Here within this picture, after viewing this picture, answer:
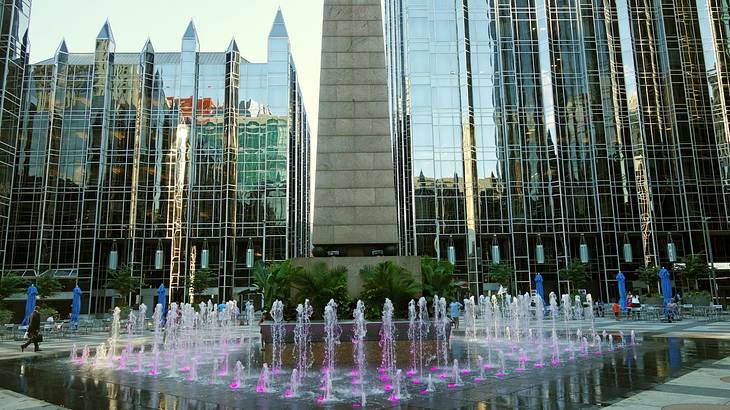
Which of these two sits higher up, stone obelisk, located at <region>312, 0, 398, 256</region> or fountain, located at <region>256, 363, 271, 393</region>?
stone obelisk, located at <region>312, 0, 398, 256</region>

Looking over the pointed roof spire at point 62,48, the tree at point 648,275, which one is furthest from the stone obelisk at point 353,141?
the pointed roof spire at point 62,48

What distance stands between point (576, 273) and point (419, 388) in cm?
3896

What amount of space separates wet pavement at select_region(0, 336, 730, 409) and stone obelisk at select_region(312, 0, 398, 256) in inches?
157

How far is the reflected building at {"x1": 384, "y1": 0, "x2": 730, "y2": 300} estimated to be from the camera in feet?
154

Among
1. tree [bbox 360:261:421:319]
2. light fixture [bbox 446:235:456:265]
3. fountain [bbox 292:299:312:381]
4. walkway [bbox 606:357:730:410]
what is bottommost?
walkway [bbox 606:357:730:410]

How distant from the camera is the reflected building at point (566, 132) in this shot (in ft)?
154

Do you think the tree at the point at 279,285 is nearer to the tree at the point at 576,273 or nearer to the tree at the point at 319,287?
the tree at the point at 319,287

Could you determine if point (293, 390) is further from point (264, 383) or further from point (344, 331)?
point (344, 331)

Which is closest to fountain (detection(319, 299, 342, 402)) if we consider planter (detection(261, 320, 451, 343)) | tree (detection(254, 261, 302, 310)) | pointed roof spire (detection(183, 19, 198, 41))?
planter (detection(261, 320, 451, 343))

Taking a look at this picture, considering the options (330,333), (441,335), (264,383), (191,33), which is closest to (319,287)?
(330,333)

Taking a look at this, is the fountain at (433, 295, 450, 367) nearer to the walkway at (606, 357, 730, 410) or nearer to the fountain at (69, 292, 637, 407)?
the fountain at (69, 292, 637, 407)

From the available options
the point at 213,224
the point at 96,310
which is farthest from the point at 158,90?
the point at 96,310

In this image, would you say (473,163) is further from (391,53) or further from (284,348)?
(284,348)

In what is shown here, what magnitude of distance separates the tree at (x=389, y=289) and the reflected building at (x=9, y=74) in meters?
31.4
